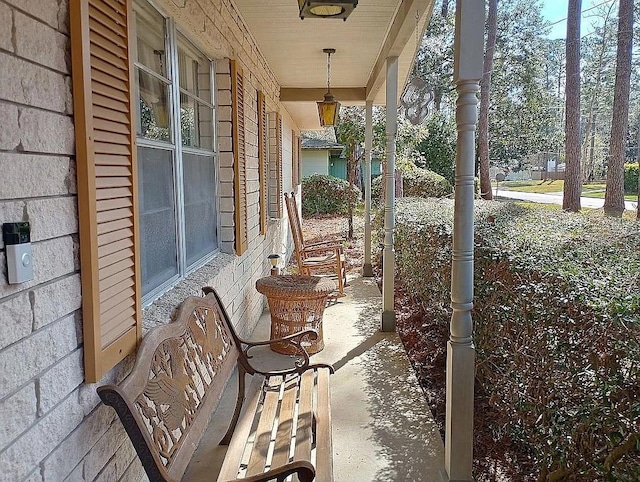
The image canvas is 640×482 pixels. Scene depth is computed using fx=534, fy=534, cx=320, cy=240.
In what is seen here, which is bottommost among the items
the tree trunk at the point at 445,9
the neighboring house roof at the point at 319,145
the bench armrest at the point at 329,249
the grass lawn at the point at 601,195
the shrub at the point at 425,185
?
the bench armrest at the point at 329,249

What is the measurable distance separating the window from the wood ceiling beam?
13.8ft

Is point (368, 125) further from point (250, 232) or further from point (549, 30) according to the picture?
point (549, 30)

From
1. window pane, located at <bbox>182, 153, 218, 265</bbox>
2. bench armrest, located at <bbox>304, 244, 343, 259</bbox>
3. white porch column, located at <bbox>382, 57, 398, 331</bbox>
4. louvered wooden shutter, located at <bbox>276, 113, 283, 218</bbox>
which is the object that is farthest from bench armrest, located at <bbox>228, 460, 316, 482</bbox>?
louvered wooden shutter, located at <bbox>276, 113, 283, 218</bbox>

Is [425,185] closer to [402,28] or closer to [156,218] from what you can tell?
[402,28]

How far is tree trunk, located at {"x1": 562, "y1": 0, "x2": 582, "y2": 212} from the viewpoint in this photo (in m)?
11.1

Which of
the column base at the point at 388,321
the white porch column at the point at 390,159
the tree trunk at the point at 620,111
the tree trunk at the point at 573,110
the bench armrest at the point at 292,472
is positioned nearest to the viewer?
the bench armrest at the point at 292,472

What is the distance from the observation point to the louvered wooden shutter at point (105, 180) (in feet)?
4.61

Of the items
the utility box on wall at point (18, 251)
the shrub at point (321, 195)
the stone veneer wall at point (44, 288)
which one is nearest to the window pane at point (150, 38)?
the stone veneer wall at point (44, 288)

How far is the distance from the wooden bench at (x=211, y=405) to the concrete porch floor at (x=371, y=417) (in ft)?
1.36

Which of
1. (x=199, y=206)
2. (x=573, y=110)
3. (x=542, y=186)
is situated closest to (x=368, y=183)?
(x=199, y=206)

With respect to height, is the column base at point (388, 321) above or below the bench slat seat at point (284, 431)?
below

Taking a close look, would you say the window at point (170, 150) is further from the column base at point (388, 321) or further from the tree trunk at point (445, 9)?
the tree trunk at point (445, 9)

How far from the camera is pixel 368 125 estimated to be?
277 inches

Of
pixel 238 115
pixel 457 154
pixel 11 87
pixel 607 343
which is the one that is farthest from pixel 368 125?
pixel 11 87
